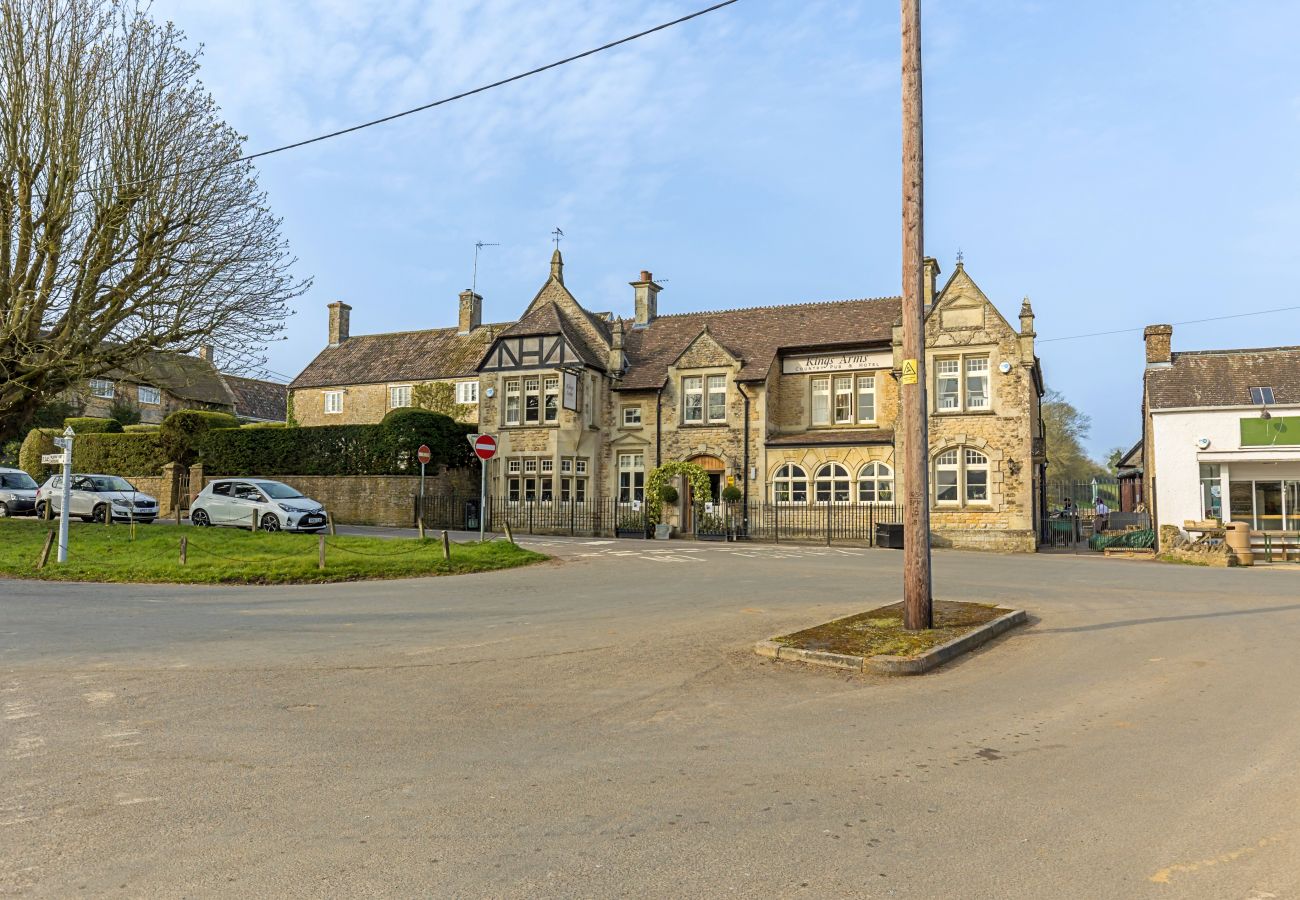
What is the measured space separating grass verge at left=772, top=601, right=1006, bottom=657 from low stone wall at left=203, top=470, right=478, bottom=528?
26.3 meters

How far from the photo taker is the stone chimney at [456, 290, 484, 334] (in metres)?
47.2

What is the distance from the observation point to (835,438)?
34.1m

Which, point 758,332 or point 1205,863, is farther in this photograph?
point 758,332

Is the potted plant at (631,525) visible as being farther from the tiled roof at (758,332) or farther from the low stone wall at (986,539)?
the low stone wall at (986,539)

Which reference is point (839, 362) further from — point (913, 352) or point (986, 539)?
point (913, 352)

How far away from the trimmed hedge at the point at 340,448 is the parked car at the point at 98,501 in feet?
24.9

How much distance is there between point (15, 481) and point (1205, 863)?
3846 cm

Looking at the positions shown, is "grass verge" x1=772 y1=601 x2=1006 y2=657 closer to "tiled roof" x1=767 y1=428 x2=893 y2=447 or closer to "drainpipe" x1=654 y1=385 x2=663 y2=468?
"tiled roof" x1=767 y1=428 x2=893 y2=447

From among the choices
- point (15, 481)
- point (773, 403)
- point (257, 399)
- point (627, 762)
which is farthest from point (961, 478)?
point (257, 399)

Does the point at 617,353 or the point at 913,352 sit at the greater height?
the point at 617,353

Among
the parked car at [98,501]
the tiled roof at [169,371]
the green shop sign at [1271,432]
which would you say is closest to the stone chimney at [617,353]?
the tiled roof at [169,371]

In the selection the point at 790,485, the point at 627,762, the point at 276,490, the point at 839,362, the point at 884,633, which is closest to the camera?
the point at 627,762

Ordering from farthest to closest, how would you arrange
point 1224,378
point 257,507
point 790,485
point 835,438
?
point 790,485 → point 835,438 → point 1224,378 → point 257,507

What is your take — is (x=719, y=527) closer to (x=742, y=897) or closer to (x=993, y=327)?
(x=993, y=327)
